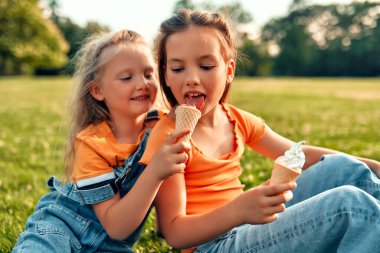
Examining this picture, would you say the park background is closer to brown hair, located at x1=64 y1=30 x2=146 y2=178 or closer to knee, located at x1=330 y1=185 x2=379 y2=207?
brown hair, located at x1=64 y1=30 x2=146 y2=178

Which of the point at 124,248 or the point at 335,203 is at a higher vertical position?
the point at 335,203

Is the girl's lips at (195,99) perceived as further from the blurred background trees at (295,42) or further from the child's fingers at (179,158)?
the blurred background trees at (295,42)

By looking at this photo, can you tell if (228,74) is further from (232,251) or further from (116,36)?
(232,251)

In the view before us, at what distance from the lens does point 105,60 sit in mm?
2871

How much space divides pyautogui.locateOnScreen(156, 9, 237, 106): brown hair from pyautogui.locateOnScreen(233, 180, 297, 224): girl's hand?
0.88 m

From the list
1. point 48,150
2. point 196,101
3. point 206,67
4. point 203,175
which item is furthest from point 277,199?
point 48,150

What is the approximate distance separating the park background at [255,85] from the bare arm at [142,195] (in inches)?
32.3

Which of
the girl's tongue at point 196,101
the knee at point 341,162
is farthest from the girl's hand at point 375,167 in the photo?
the girl's tongue at point 196,101

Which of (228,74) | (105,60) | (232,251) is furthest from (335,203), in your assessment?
(105,60)

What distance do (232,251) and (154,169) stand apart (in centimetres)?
59

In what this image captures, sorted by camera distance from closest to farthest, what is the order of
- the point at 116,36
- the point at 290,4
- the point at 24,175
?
the point at 116,36
the point at 24,175
the point at 290,4

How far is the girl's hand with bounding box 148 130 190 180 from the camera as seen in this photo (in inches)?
80.0

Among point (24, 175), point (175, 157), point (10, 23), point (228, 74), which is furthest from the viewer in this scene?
point (10, 23)

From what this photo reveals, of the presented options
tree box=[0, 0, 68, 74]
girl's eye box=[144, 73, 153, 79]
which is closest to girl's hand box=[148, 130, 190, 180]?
girl's eye box=[144, 73, 153, 79]
